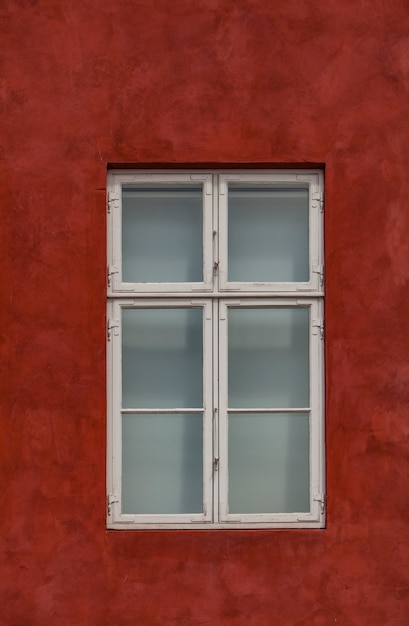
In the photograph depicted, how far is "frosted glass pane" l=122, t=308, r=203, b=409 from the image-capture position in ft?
15.3

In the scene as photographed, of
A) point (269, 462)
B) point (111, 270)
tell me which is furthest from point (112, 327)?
point (269, 462)

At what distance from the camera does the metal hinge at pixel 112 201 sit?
4617mm

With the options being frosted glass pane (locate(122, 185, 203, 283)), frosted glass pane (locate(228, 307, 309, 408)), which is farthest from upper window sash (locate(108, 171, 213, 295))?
frosted glass pane (locate(228, 307, 309, 408))

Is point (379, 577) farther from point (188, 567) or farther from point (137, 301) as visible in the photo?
point (137, 301)

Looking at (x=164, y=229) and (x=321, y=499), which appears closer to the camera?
(x=321, y=499)

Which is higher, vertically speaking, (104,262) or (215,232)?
(215,232)

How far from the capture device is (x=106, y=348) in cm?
456

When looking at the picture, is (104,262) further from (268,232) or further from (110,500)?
(110,500)

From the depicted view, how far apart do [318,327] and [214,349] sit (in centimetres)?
51

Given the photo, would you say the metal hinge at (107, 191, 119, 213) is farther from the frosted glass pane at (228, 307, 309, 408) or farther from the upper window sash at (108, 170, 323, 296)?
the frosted glass pane at (228, 307, 309, 408)

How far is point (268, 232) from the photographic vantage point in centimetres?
471

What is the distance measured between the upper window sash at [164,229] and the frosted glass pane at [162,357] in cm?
14

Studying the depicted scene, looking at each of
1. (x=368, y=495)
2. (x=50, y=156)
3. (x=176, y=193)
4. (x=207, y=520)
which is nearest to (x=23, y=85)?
(x=50, y=156)

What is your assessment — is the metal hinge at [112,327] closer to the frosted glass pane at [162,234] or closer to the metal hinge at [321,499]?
the frosted glass pane at [162,234]
